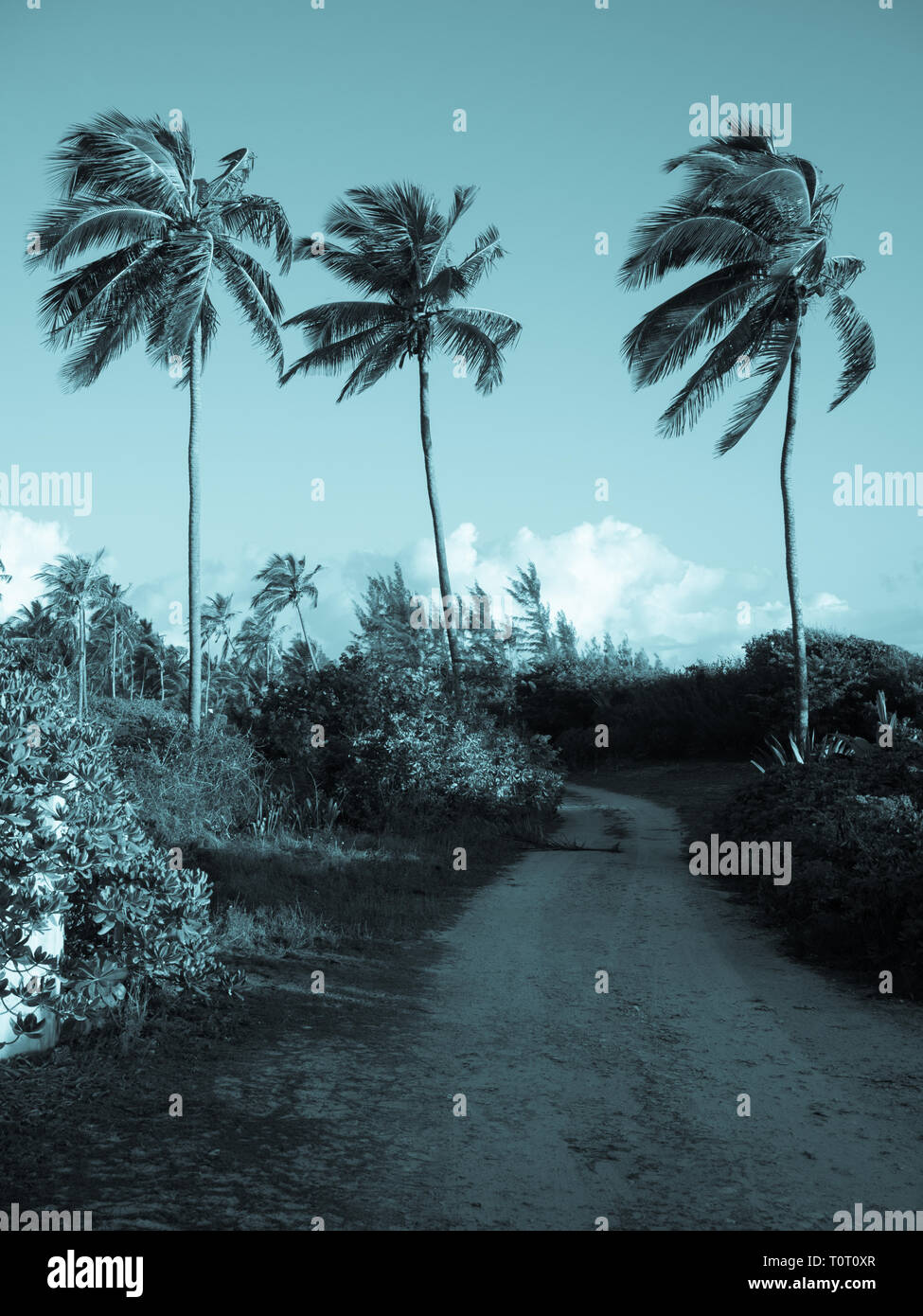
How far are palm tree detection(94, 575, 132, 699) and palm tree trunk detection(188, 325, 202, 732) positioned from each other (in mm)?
42290

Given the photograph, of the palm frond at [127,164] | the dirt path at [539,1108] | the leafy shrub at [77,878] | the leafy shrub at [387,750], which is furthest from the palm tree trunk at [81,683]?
the palm frond at [127,164]

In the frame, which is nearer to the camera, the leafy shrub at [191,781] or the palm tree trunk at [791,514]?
the leafy shrub at [191,781]

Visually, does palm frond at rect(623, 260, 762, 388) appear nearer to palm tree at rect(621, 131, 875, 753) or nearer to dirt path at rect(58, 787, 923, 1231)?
palm tree at rect(621, 131, 875, 753)

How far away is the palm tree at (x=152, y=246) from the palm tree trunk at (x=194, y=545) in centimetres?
2

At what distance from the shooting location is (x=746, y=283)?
17156 millimetres

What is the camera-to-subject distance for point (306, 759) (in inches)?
664

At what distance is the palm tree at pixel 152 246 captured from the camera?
18234 mm

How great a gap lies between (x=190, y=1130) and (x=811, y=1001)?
180 inches

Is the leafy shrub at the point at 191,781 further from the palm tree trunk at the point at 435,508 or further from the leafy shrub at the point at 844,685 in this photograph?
the leafy shrub at the point at 844,685

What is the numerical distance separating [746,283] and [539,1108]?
15.9 m

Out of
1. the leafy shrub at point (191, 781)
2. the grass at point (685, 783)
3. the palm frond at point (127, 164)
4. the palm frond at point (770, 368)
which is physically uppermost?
the palm frond at point (127, 164)

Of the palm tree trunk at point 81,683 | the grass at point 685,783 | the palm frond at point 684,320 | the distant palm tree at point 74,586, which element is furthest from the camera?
the distant palm tree at point 74,586

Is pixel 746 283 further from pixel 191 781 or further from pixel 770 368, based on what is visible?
pixel 191 781

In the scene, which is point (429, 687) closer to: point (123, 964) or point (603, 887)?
point (603, 887)
